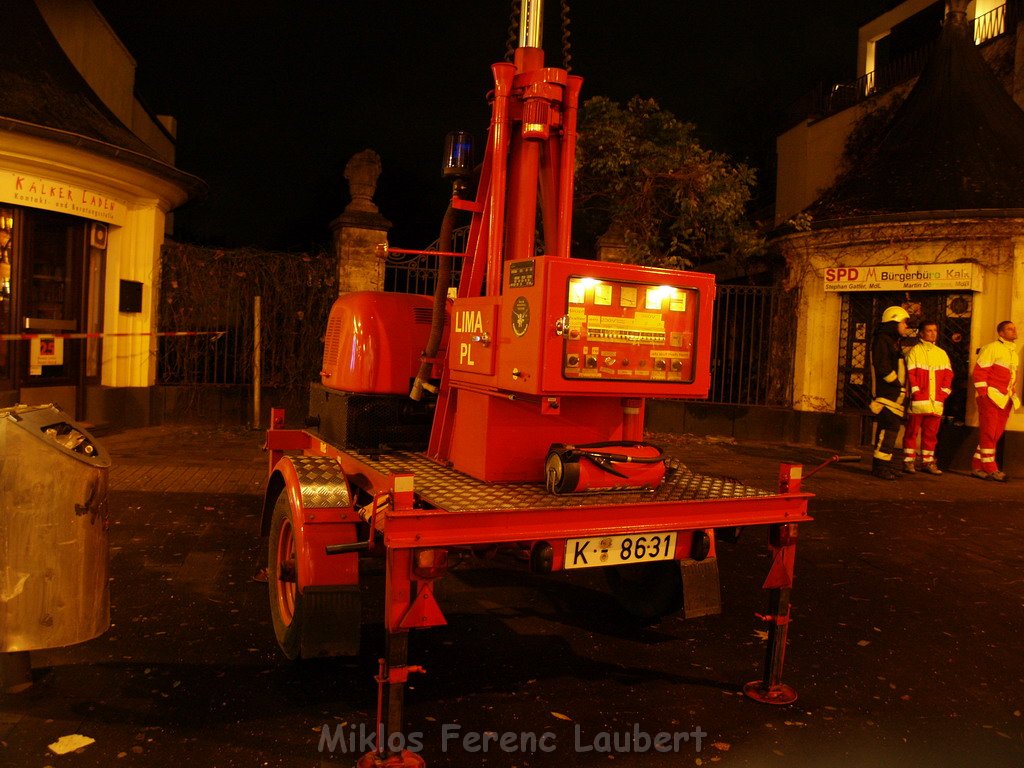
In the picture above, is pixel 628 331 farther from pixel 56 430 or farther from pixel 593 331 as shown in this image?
pixel 56 430

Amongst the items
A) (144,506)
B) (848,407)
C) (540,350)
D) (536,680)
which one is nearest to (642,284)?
(540,350)

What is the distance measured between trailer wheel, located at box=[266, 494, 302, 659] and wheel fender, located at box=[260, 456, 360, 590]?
0.15 meters

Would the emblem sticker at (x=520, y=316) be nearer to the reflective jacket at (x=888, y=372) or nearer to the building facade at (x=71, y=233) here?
the building facade at (x=71, y=233)

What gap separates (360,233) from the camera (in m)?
12.6

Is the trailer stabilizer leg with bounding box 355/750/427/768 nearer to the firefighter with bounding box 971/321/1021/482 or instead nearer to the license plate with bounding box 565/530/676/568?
the license plate with bounding box 565/530/676/568

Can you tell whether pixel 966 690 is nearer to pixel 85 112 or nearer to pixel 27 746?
pixel 27 746

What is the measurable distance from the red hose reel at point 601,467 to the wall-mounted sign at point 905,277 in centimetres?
949

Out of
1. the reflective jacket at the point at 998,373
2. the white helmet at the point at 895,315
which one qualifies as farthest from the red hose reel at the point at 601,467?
the reflective jacket at the point at 998,373

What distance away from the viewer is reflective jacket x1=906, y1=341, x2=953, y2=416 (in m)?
11.0

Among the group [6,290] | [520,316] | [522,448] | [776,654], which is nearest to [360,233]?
[6,290]

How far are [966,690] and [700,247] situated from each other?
37.8ft

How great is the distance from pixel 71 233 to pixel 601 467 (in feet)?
32.5

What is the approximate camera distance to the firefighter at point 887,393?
10.7 meters

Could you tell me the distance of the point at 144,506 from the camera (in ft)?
25.0
